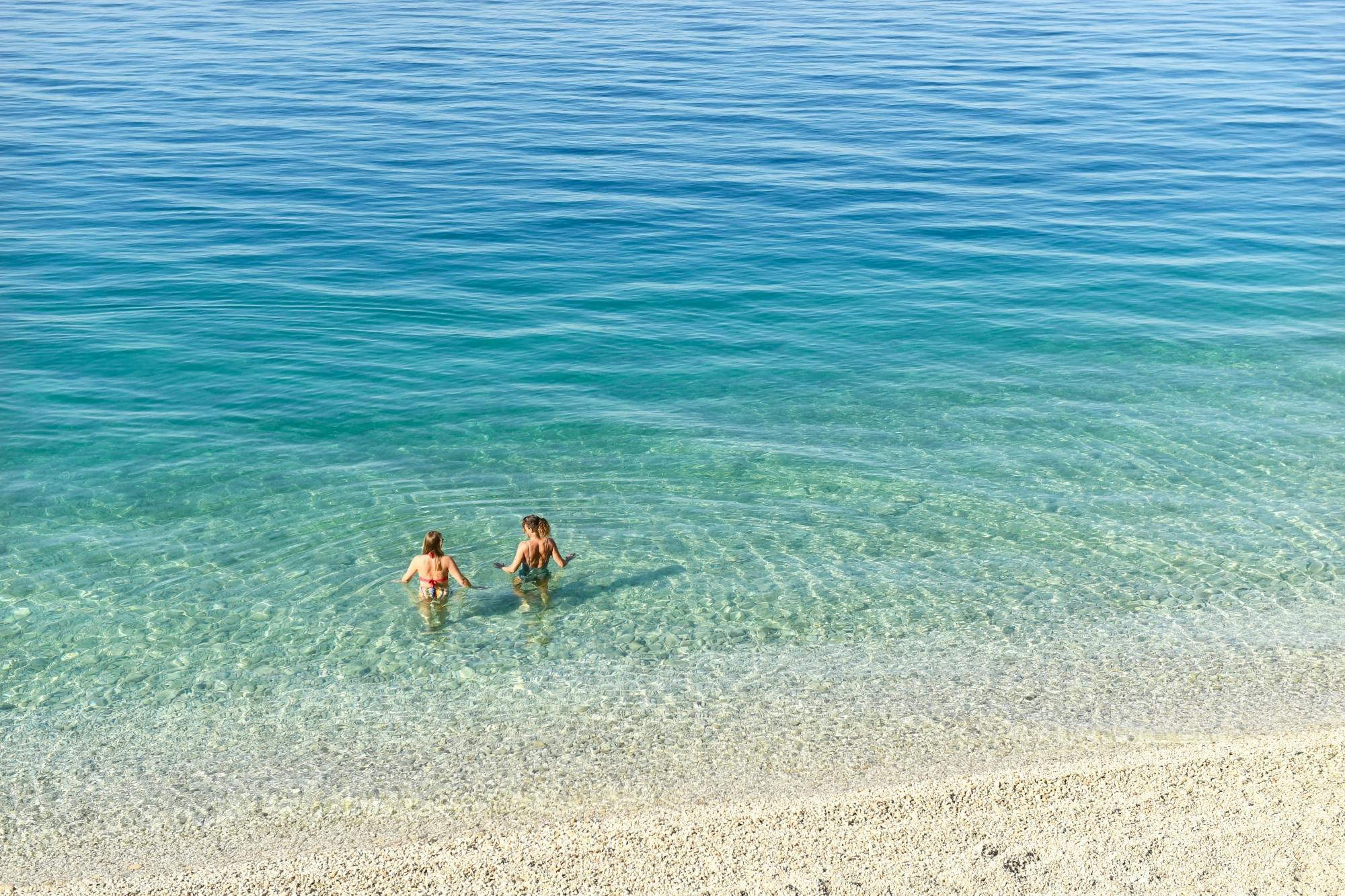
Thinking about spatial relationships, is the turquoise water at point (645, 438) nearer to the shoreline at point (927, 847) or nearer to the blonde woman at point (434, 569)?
the blonde woman at point (434, 569)

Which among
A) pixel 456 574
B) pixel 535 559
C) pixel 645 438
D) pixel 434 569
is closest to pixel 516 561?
pixel 535 559

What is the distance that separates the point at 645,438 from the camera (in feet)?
60.1

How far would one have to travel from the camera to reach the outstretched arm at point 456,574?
13406 mm

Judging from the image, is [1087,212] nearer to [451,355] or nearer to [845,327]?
[845,327]

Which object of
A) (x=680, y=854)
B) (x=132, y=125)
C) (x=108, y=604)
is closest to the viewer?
(x=680, y=854)

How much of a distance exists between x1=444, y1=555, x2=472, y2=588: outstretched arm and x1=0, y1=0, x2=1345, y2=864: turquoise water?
0.22 m

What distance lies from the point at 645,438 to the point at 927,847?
32.0 ft

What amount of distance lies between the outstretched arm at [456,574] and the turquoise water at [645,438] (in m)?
0.22

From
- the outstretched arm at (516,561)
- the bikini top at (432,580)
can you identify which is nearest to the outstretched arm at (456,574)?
the bikini top at (432,580)

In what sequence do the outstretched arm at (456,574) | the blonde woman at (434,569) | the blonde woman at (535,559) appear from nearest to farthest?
1. the blonde woman at (434,569)
2. the outstretched arm at (456,574)
3. the blonde woman at (535,559)

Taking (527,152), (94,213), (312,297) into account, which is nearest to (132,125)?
(94,213)

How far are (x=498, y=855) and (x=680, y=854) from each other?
132 centimetres

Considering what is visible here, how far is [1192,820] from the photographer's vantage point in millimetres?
9492

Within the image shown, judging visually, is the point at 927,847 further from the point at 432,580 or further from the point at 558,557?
the point at 432,580
